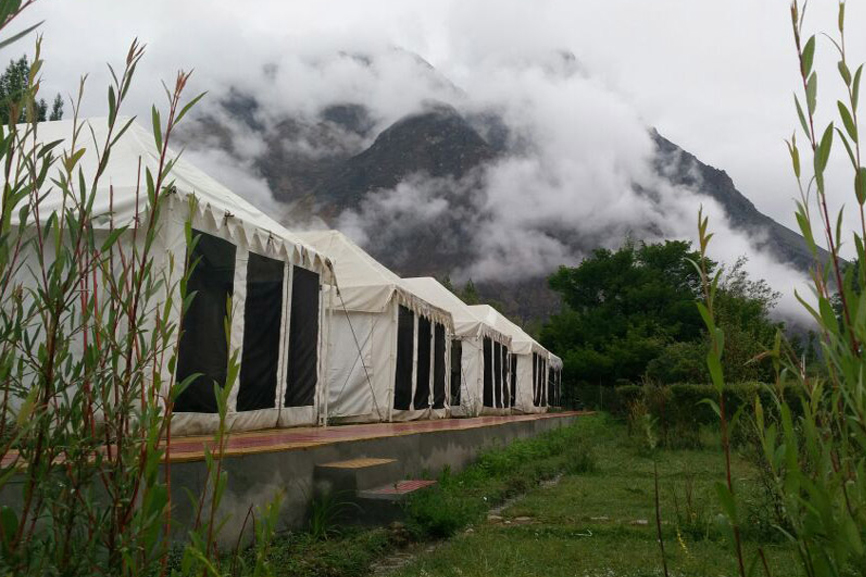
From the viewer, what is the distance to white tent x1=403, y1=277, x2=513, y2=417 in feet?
48.2

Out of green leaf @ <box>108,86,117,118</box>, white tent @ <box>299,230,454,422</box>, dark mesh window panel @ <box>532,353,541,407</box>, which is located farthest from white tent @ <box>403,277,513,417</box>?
green leaf @ <box>108,86,117,118</box>

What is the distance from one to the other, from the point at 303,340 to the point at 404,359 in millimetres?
3176

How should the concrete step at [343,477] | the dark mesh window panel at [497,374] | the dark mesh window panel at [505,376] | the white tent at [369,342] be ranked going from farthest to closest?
the dark mesh window panel at [505,376] < the dark mesh window panel at [497,374] < the white tent at [369,342] < the concrete step at [343,477]

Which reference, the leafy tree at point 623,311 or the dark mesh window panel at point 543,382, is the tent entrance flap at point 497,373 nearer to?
the dark mesh window panel at point 543,382

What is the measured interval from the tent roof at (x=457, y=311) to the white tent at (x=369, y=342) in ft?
11.6

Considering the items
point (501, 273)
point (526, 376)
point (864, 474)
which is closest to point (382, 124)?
point (501, 273)

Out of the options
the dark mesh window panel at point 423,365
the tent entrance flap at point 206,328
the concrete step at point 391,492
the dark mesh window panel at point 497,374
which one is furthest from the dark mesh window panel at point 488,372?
the concrete step at point 391,492

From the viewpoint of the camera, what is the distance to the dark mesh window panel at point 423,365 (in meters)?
11.2

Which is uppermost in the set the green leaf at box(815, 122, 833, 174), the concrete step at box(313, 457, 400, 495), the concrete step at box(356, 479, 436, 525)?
the green leaf at box(815, 122, 833, 174)

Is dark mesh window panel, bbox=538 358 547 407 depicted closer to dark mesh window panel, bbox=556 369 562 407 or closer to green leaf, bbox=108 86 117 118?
dark mesh window panel, bbox=556 369 562 407

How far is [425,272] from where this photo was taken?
3401 inches

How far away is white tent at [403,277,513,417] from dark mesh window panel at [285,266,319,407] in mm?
6415

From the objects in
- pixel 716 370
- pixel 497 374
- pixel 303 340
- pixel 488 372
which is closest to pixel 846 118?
pixel 716 370

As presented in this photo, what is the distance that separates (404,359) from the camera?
10.4m
